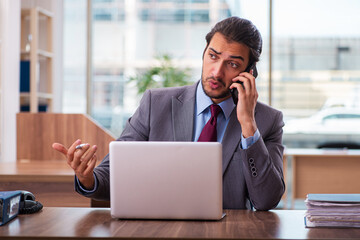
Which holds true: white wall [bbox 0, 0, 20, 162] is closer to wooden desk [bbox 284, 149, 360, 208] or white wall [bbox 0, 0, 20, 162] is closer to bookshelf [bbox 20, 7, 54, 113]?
bookshelf [bbox 20, 7, 54, 113]

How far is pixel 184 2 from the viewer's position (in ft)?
23.0

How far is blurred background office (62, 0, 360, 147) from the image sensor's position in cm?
663

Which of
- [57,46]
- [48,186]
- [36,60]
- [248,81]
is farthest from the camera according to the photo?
[57,46]

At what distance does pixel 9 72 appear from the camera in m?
4.94

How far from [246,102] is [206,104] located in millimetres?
278

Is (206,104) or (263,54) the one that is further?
(263,54)

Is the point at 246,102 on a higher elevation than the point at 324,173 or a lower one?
higher

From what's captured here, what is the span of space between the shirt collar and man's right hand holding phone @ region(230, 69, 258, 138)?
14 cm

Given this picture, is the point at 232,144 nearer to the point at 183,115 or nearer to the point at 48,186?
the point at 183,115

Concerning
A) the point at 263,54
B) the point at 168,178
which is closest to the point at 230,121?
the point at 168,178

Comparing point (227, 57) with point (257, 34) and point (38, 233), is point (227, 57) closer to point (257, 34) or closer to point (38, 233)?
point (257, 34)

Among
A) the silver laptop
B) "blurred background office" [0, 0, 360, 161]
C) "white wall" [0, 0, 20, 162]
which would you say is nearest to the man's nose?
the silver laptop

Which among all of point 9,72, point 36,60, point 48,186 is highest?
point 36,60

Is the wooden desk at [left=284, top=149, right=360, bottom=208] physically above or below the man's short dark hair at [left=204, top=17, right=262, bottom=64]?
below
